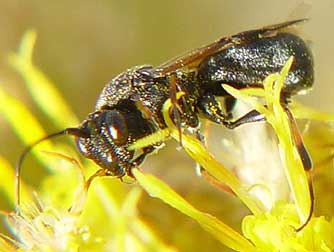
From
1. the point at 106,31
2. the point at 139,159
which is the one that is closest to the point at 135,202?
the point at 139,159

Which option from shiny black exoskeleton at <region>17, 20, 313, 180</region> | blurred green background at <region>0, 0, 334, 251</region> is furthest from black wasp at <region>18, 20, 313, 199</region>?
blurred green background at <region>0, 0, 334, 251</region>

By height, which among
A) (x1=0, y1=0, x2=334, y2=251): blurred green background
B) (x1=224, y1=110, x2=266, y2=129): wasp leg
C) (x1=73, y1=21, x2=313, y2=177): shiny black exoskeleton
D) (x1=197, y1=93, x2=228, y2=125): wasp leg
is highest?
(x1=73, y1=21, x2=313, y2=177): shiny black exoskeleton

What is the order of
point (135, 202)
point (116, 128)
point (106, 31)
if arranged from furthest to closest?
point (106, 31) < point (135, 202) < point (116, 128)

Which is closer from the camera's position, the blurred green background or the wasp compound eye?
the wasp compound eye

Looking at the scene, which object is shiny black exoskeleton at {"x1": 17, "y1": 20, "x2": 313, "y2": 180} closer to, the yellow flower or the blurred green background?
the yellow flower

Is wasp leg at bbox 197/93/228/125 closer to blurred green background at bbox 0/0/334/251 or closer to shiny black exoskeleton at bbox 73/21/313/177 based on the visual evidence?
shiny black exoskeleton at bbox 73/21/313/177

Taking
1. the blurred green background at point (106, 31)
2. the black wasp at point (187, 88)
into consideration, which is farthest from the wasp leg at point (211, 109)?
the blurred green background at point (106, 31)

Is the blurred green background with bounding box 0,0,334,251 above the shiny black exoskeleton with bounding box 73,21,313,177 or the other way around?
the other way around

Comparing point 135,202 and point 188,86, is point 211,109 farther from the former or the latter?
point 135,202

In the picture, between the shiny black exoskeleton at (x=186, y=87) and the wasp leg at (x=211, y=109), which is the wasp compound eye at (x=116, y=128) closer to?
the shiny black exoskeleton at (x=186, y=87)
